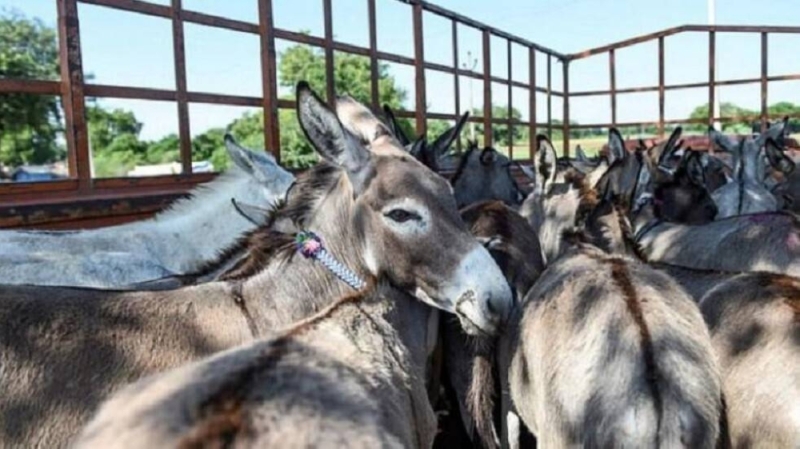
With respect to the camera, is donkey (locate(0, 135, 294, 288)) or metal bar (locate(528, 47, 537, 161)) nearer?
donkey (locate(0, 135, 294, 288))

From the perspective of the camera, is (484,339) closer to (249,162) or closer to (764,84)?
(249,162)

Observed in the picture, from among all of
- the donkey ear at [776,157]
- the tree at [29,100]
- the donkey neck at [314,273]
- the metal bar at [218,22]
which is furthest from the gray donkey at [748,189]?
the tree at [29,100]

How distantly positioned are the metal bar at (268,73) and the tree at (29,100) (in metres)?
1.61

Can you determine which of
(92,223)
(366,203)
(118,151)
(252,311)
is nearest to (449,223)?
(366,203)

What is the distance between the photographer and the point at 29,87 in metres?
4.20

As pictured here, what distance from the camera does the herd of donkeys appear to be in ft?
4.97

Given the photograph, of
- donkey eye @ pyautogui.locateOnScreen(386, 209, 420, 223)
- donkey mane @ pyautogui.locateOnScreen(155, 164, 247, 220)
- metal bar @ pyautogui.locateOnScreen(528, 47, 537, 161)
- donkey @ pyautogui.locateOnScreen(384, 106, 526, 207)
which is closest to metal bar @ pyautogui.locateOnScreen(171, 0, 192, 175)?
donkey mane @ pyautogui.locateOnScreen(155, 164, 247, 220)

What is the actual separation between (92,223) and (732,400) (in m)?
3.69

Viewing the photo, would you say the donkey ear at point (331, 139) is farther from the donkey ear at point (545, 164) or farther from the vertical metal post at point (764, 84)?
the vertical metal post at point (764, 84)

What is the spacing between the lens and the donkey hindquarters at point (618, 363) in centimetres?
213

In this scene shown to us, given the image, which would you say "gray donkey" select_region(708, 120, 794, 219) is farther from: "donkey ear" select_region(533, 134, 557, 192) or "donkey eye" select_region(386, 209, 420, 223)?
"donkey eye" select_region(386, 209, 420, 223)

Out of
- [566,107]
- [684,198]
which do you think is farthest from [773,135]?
[566,107]

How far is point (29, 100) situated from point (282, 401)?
463 cm

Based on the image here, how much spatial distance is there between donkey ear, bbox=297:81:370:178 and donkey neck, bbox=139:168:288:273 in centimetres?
145
